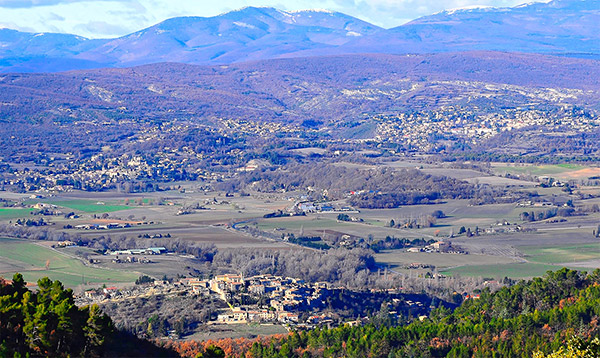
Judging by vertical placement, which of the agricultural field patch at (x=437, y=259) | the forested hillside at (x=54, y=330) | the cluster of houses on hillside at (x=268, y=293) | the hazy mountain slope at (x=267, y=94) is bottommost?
the agricultural field patch at (x=437, y=259)

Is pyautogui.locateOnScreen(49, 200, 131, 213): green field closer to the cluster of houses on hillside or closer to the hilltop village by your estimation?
the cluster of houses on hillside

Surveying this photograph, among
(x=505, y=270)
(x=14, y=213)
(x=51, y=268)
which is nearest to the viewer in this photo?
(x=51, y=268)

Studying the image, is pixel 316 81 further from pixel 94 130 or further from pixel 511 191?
pixel 511 191

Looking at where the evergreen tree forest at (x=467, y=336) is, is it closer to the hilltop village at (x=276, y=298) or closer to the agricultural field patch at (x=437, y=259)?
the hilltop village at (x=276, y=298)

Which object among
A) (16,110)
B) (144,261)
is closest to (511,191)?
(144,261)

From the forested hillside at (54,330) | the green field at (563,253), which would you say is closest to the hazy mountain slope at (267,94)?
the green field at (563,253)

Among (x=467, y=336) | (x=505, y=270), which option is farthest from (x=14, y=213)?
(x=467, y=336)

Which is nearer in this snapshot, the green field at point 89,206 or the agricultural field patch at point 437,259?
the agricultural field patch at point 437,259

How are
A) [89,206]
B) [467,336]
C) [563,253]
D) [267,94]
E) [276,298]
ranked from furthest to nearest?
[267,94], [89,206], [563,253], [276,298], [467,336]

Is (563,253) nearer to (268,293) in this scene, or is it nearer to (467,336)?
(268,293)
